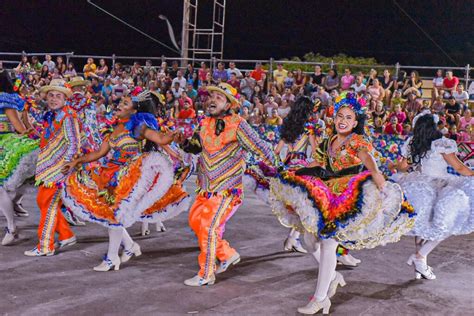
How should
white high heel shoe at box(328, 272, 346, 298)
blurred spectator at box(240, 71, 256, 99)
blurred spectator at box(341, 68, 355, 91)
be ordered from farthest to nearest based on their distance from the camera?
1. blurred spectator at box(240, 71, 256, 99)
2. blurred spectator at box(341, 68, 355, 91)
3. white high heel shoe at box(328, 272, 346, 298)

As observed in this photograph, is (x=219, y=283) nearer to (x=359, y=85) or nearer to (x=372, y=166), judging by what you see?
(x=372, y=166)

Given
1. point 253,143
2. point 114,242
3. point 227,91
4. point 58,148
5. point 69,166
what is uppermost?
point 227,91

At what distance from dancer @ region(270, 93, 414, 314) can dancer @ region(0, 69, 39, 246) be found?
306 cm

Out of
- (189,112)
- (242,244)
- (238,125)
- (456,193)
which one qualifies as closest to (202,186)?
(238,125)

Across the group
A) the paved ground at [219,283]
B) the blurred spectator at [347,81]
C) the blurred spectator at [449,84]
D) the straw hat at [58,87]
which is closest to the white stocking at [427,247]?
the paved ground at [219,283]

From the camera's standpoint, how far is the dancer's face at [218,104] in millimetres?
5594

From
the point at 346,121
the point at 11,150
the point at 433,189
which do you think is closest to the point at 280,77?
the point at 11,150

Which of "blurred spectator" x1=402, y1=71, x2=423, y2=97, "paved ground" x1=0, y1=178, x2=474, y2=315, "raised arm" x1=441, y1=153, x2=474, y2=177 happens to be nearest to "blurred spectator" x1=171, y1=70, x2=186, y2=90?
"blurred spectator" x1=402, y1=71, x2=423, y2=97

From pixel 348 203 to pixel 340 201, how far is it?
0.07 meters

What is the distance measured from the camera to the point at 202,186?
5609 mm

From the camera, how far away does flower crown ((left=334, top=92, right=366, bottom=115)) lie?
197 inches

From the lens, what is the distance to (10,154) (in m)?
6.61

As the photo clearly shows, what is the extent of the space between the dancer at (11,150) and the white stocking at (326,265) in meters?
3.62

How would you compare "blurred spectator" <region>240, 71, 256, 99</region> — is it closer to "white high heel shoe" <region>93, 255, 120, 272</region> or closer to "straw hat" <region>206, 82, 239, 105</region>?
"straw hat" <region>206, 82, 239, 105</region>
